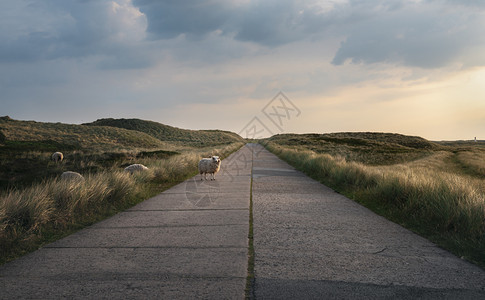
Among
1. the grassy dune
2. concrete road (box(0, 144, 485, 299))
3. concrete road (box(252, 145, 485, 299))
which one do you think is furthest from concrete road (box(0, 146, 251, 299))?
the grassy dune

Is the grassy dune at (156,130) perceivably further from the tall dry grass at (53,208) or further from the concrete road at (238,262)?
the concrete road at (238,262)

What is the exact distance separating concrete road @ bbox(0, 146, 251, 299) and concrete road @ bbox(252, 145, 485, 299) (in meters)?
0.42

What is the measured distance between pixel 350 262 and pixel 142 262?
108 inches

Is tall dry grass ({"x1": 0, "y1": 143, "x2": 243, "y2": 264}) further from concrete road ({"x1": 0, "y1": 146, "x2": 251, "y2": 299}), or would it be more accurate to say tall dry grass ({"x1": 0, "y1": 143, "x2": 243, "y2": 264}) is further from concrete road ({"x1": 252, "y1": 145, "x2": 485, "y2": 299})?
concrete road ({"x1": 252, "y1": 145, "x2": 485, "y2": 299})

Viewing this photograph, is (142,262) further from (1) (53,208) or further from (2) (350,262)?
(1) (53,208)

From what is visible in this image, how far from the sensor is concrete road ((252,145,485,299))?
3.19 metres

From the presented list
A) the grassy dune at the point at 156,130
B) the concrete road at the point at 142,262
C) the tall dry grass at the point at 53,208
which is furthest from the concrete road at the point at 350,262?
the grassy dune at the point at 156,130

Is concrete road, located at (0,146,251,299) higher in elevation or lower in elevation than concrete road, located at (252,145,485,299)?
lower

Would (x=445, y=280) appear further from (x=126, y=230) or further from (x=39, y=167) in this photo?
(x=39, y=167)

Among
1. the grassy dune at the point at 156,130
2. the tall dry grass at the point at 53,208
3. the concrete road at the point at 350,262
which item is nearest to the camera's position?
the concrete road at the point at 350,262

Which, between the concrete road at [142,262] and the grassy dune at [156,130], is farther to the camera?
the grassy dune at [156,130]

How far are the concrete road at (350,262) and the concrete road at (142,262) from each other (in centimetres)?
42

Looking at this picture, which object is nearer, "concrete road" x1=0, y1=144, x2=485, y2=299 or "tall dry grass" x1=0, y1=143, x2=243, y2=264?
"concrete road" x1=0, y1=144, x2=485, y2=299

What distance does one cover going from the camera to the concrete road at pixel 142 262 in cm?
319
